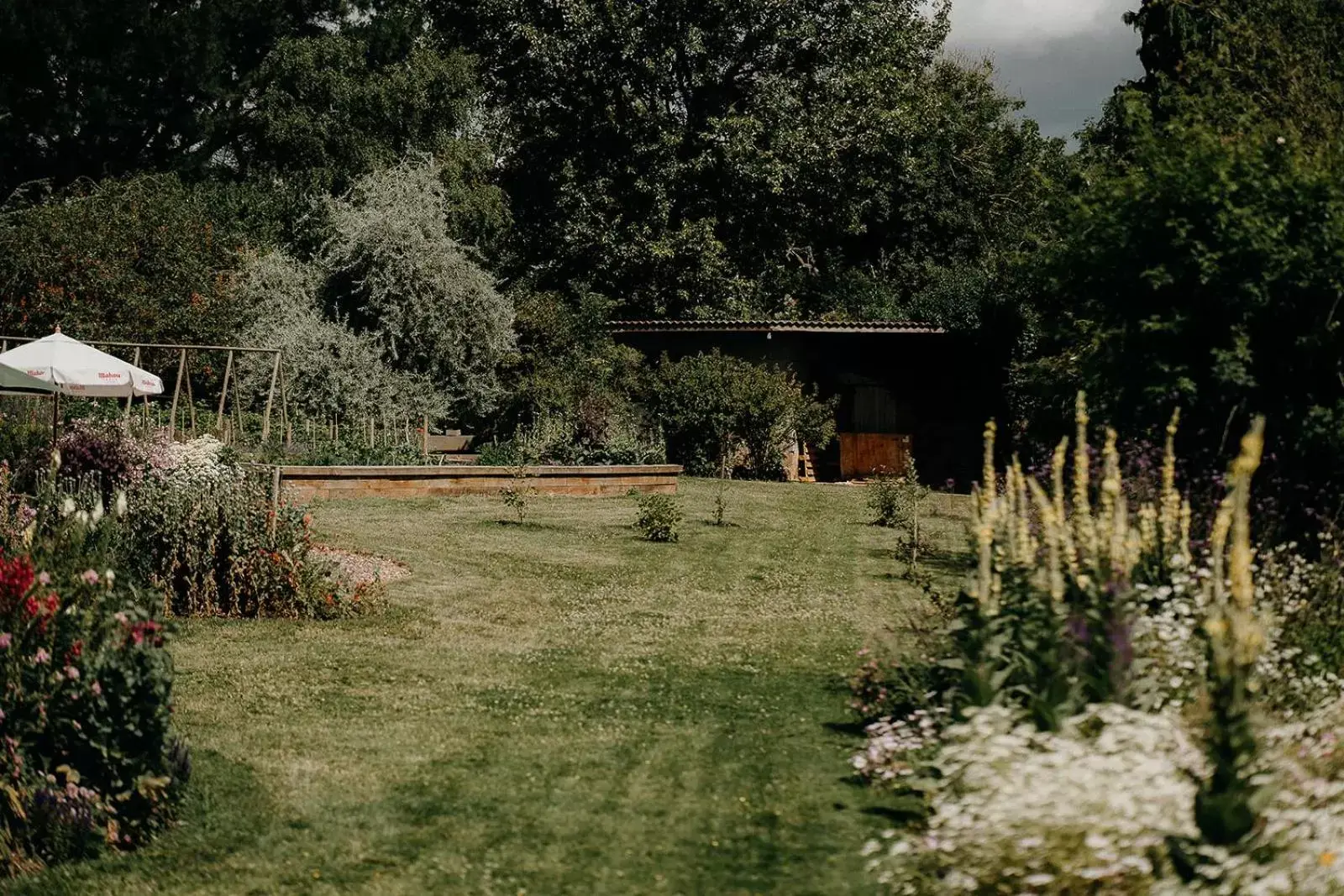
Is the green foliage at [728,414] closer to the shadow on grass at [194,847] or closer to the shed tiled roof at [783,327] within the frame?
the shed tiled roof at [783,327]

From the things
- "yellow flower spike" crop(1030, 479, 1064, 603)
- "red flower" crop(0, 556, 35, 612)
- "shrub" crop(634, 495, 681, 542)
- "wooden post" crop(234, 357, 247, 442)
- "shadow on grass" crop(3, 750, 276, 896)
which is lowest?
"shadow on grass" crop(3, 750, 276, 896)

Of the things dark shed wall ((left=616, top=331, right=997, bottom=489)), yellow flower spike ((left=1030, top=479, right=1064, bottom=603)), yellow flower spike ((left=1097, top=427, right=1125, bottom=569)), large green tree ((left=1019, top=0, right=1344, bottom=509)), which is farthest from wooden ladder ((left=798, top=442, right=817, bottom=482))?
yellow flower spike ((left=1030, top=479, right=1064, bottom=603))

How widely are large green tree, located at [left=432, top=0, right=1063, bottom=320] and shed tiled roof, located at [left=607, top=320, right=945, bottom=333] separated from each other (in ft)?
14.0

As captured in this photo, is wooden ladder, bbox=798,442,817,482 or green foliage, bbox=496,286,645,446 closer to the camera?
green foliage, bbox=496,286,645,446

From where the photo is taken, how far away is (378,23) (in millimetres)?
35156

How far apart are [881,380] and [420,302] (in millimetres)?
9697

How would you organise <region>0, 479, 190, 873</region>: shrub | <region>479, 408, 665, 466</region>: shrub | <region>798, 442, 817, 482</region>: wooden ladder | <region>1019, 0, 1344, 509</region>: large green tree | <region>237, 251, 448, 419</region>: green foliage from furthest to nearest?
<region>798, 442, 817, 482</region>: wooden ladder, <region>237, 251, 448, 419</region>: green foliage, <region>479, 408, 665, 466</region>: shrub, <region>1019, 0, 1344, 509</region>: large green tree, <region>0, 479, 190, 873</region>: shrub

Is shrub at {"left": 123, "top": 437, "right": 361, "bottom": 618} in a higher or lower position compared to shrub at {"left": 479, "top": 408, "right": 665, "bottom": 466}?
lower

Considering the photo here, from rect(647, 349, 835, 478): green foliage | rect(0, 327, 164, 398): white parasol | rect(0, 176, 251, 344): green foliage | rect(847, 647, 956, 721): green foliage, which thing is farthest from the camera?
rect(647, 349, 835, 478): green foliage

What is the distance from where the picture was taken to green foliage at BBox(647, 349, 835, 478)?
2662 cm

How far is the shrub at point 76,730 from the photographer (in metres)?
6.49

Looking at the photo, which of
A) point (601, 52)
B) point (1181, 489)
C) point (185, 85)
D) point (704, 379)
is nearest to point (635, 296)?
point (601, 52)

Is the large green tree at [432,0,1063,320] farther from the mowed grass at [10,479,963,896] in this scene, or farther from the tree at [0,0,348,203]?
the mowed grass at [10,479,963,896]

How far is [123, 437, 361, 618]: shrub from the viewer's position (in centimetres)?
1194
